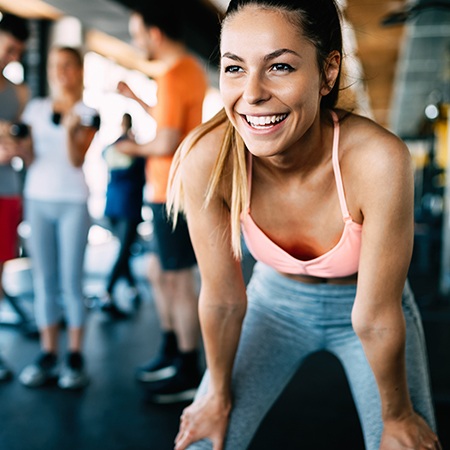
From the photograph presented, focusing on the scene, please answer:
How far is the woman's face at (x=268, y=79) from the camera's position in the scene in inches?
34.7

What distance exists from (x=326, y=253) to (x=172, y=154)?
3.82 ft

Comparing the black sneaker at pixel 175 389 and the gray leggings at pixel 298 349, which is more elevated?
the gray leggings at pixel 298 349

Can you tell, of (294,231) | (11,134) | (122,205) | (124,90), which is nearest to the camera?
(294,231)

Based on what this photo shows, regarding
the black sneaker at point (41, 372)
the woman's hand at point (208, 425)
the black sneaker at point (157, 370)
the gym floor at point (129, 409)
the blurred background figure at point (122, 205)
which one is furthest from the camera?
the blurred background figure at point (122, 205)

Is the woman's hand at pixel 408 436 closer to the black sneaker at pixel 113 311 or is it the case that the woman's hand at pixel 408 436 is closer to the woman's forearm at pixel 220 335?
the woman's forearm at pixel 220 335

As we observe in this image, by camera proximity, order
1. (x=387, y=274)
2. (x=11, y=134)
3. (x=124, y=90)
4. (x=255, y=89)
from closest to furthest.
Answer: (x=255, y=89) < (x=387, y=274) < (x=11, y=134) < (x=124, y=90)

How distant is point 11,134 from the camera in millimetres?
2113

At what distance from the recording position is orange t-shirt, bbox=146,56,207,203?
6.98 feet

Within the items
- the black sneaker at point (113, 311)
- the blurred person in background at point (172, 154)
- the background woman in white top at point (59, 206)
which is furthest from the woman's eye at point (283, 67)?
the black sneaker at point (113, 311)

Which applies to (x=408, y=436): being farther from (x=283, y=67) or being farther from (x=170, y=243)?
(x=170, y=243)

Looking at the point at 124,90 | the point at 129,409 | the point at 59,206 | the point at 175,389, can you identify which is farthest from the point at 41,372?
the point at 124,90

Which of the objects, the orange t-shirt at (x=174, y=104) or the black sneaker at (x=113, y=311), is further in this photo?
the black sneaker at (x=113, y=311)

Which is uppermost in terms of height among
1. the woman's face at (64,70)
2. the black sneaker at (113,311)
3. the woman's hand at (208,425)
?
the woman's face at (64,70)

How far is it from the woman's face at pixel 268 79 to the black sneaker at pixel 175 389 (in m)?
1.37
